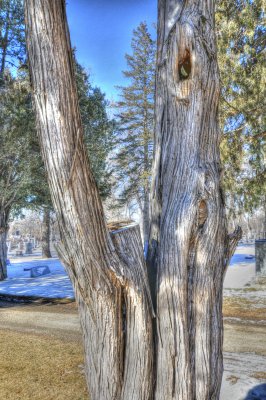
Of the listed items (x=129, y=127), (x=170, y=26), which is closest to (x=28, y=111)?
(x=170, y=26)

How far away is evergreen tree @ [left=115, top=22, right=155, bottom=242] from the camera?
2109 centimetres

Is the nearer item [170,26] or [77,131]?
[77,131]

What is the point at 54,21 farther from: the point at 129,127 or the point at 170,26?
the point at 129,127

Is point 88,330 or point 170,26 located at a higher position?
point 170,26

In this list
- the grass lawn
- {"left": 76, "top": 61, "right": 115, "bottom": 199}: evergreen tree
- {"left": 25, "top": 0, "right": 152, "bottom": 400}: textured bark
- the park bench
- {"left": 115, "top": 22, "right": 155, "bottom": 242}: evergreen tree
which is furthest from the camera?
{"left": 115, "top": 22, "right": 155, "bottom": 242}: evergreen tree

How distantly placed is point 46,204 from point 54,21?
12043 millimetres

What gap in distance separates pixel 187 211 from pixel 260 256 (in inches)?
399

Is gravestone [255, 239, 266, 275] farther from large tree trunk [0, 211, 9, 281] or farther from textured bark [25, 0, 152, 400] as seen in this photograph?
textured bark [25, 0, 152, 400]

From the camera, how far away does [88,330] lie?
2.26 metres

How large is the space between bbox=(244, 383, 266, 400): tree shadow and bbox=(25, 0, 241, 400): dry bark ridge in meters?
1.56

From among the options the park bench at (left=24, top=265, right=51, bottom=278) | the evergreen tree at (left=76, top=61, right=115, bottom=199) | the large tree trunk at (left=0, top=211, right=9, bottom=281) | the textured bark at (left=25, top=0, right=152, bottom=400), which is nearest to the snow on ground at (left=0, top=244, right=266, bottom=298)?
the park bench at (left=24, top=265, right=51, bottom=278)

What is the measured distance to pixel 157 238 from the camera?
251 centimetres

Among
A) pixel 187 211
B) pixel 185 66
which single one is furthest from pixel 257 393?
pixel 185 66

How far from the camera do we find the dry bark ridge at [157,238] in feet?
6.93
